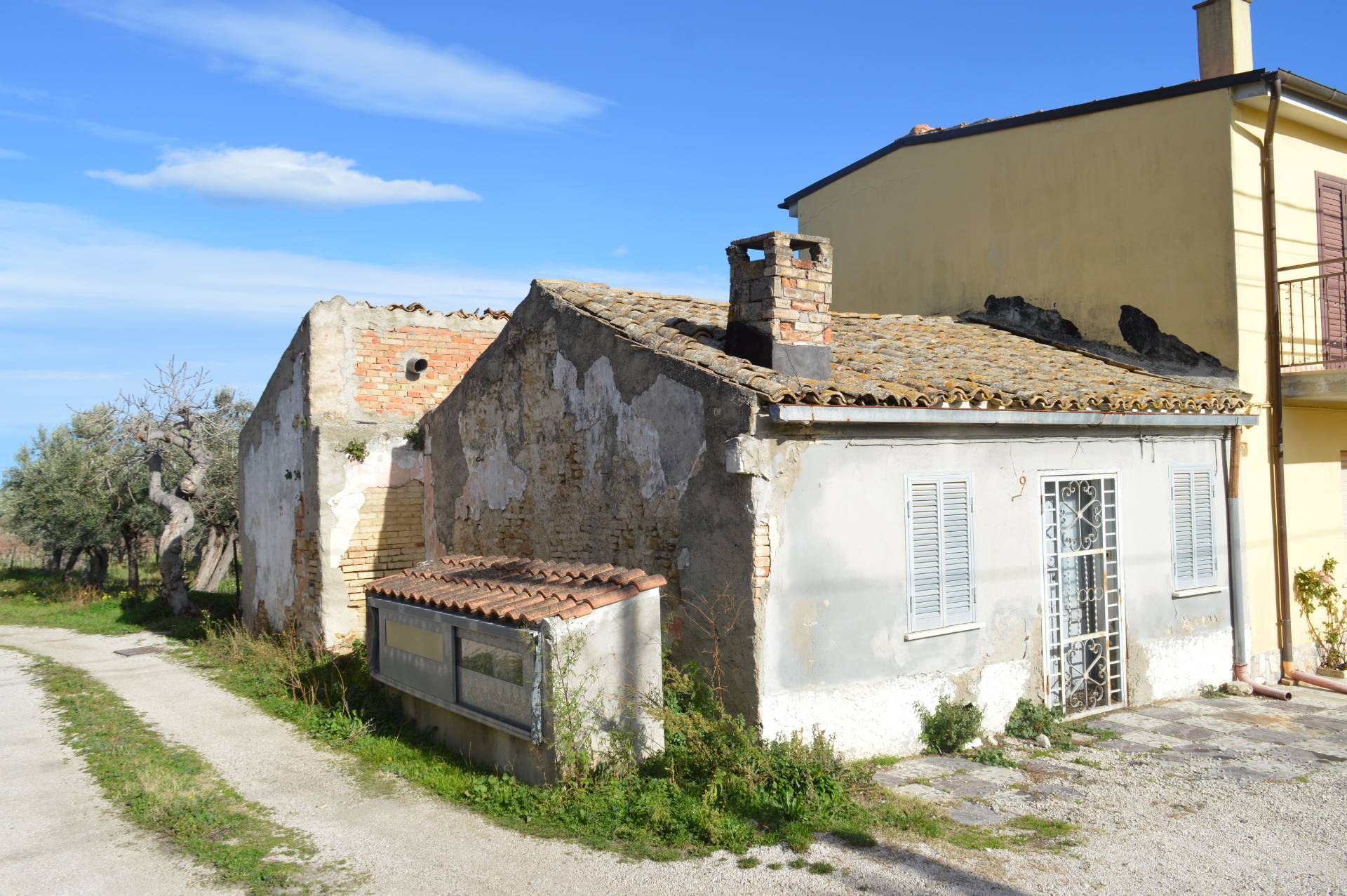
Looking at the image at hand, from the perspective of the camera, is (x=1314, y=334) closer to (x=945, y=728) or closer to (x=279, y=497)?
(x=945, y=728)

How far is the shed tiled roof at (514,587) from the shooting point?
667cm

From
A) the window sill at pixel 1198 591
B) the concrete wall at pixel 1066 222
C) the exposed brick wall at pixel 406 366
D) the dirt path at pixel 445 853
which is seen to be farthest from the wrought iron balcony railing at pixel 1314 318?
the exposed brick wall at pixel 406 366

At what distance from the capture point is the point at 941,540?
7.76 m

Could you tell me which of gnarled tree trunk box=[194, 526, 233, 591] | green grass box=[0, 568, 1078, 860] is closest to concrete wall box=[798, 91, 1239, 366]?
green grass box=[0, 568, 1078, 860]

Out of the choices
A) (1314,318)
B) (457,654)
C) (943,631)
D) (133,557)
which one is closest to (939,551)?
(943,631)

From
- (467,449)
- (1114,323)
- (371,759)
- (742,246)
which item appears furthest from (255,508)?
(1114,323)

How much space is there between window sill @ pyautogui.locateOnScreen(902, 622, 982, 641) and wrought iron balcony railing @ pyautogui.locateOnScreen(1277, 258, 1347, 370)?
17.2 ft

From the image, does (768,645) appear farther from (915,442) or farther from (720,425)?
(915,442)

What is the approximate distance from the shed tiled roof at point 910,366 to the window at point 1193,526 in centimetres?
71

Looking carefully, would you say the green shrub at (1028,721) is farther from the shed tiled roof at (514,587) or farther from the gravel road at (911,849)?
the shed tiled roof at (514,587)

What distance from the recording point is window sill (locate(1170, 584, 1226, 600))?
375 inches

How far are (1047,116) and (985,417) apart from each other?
5.88m

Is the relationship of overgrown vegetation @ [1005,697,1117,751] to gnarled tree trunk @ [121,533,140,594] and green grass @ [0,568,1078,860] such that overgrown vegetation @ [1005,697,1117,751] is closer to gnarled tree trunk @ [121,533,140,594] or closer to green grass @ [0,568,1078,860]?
green grass @ [0,568,1078,860]

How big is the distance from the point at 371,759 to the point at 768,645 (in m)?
3.38
